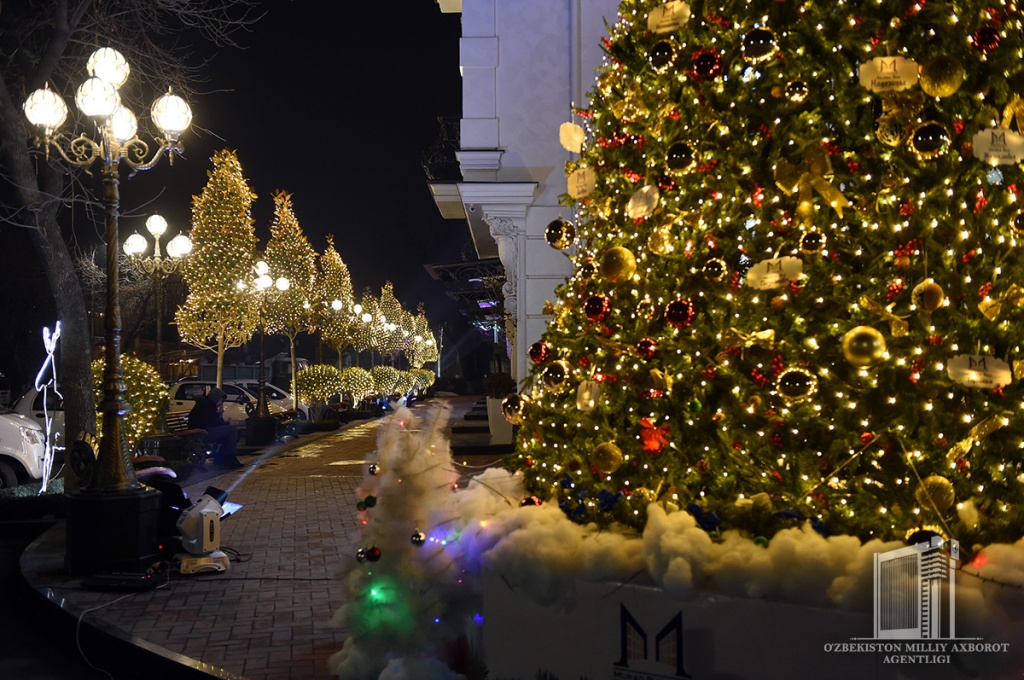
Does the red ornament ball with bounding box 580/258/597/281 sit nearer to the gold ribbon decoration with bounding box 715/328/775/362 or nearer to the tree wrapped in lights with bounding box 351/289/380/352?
the gold ribbon decoration with bounding box 715/328/775/362

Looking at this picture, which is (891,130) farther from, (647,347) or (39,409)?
(39,409)

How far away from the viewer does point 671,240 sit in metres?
4.29

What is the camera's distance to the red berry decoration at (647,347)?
4.20m

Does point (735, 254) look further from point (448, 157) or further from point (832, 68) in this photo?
point (448, 157)

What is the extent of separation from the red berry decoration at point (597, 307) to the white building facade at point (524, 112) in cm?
969

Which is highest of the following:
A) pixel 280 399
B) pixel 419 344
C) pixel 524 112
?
pixel 524 112

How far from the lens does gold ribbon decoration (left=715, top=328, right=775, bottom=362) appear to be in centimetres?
391

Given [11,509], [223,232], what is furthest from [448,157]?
[223,232]

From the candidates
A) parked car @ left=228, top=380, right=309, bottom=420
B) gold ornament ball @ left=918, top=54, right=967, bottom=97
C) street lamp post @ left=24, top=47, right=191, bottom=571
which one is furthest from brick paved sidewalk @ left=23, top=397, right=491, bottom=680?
parked car @ left=228, top=380, right=309, bottom=420

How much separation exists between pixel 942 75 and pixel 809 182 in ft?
2.08

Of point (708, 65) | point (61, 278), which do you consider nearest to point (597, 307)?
point (708, 65)

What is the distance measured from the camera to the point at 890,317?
3732 mm

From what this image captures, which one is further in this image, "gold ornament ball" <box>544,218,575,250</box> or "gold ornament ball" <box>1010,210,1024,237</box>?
"gold ornament ball" <box>544,218,575,250</box>

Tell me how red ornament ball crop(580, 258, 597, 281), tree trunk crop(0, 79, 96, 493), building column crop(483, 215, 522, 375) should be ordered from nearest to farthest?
red ornament ball crop(580, 258, 597, 281), tree trunk crop(0, 79, 96, 493), building column crop(483, 215, 522, 375)
